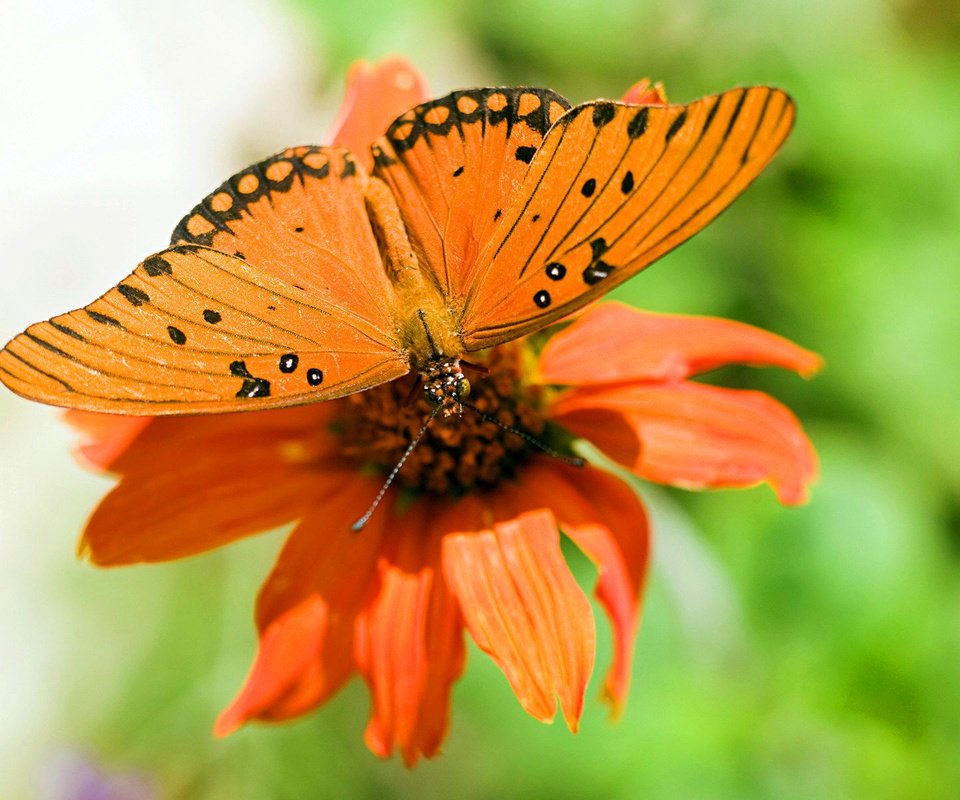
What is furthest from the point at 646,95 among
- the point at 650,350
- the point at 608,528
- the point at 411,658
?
the point at 411,658

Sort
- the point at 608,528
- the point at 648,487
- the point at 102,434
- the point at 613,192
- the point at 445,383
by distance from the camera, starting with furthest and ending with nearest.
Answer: the point at 648,487 → the point at 102,434 → the point at 608,528 → the point at 445,383 → the point at 613,192

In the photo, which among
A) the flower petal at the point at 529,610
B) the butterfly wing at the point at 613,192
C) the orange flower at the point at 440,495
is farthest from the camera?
the orange flower at the point at 440,495

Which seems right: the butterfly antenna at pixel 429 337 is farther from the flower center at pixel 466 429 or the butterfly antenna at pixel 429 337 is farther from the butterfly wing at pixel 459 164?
the flower center at pixel 466 429

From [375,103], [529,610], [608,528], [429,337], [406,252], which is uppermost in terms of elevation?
[375,103]

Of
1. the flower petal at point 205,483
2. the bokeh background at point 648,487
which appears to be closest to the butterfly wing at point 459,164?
the flower petal at point 205,483

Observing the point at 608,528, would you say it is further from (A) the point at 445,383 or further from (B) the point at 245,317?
(B) the point at 245,317

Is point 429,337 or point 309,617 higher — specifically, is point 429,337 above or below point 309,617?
above

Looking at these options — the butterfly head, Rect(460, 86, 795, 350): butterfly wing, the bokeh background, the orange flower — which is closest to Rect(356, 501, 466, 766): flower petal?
the orange flower

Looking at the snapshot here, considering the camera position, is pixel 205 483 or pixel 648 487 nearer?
pixel 205 483
